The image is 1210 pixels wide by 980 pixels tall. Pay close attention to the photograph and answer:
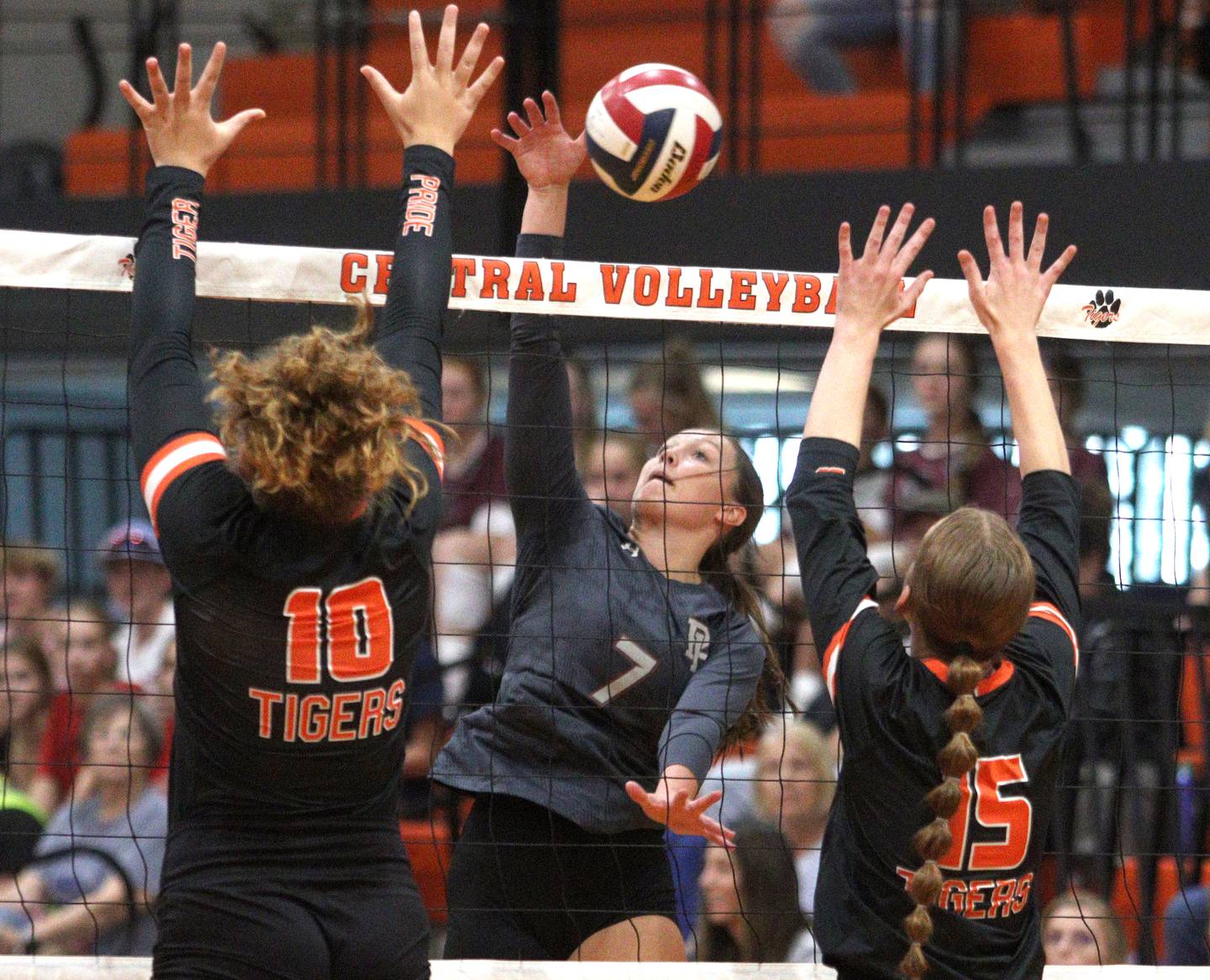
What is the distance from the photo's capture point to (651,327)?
7785 millimetres

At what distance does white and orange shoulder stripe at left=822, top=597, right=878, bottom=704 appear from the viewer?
9.34 ft

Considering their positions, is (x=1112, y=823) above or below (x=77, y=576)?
below

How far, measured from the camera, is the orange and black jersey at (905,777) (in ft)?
9.19

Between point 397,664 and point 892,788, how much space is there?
831 millimetres

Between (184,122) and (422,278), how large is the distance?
0.51 metres

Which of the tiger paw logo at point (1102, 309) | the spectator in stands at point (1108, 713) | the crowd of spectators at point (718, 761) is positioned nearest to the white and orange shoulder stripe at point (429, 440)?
the tiger paw logo at point (1102, 309)

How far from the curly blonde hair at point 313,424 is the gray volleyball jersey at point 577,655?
1083 mm

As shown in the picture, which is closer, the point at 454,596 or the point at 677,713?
the point at 677,713

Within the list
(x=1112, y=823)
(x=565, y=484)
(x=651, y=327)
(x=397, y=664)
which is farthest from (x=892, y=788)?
(x=651, y=327)

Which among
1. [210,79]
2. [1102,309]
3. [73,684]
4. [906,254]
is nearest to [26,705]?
[73,684]

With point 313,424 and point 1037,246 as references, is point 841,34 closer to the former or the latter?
point 1037,246

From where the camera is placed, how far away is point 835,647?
2.86m

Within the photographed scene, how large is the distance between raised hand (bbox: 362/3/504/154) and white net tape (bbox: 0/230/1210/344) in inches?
18.2

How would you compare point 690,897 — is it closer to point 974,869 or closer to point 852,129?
point 974,869
